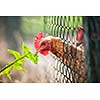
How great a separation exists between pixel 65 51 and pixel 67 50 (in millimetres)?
18

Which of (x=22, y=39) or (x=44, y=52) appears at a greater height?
(x=22, y=39)

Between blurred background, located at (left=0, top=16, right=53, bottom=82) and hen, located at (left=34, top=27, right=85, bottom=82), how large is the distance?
0.18ft

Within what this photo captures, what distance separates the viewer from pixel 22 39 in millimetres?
1463

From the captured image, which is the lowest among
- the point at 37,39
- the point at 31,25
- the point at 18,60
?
the point at 18,60

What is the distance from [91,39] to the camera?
146cm

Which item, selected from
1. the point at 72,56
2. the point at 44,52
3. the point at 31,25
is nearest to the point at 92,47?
the point at 72,56

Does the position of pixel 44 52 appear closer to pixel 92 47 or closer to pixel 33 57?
pixel 33 57

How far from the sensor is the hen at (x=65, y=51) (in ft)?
4.79

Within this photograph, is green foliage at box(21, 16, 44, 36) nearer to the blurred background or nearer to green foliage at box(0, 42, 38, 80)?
the blurred background

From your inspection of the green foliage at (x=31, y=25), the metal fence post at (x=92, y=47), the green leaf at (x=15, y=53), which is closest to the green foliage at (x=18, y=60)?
the green leaf at (x=15, y=53)

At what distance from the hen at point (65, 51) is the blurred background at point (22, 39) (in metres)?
0.05

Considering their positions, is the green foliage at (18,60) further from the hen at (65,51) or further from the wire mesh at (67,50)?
the wire mesh at (67,50)
